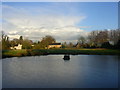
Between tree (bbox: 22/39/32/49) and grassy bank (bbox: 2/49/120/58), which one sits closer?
grassy bank (bbox: 2/49/120/58)

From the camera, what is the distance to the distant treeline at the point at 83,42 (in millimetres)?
4993

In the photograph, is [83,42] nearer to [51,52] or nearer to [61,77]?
[51,52]

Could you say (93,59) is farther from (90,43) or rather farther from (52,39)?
(52,39)

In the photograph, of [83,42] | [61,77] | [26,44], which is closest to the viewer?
[61,77]

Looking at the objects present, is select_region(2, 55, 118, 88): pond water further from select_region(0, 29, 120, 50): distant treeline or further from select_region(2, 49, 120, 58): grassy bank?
select_region(0, 29, 120, 50): distant treeline

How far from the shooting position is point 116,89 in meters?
2.51

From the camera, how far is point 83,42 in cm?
632

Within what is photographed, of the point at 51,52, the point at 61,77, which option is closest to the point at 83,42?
the point at 51,52

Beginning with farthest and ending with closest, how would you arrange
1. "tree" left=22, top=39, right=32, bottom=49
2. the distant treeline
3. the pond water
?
"tree" left=22, top=39, right=32, bottom=49
the distant treeline
the pond water

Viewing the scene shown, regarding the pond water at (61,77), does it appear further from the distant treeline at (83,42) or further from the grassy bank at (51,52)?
the distant treeline at (83,42)

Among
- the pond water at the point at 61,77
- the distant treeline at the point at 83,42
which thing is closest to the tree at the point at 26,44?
the distant treeline at the point at 83,42

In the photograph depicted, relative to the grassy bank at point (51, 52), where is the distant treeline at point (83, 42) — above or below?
above

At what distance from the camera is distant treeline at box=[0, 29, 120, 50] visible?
4.99 m

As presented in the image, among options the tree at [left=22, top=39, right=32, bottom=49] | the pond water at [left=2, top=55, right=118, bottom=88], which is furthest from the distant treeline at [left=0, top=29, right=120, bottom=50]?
the pond water at [left=2, top=55, right=118, bottom=88]
